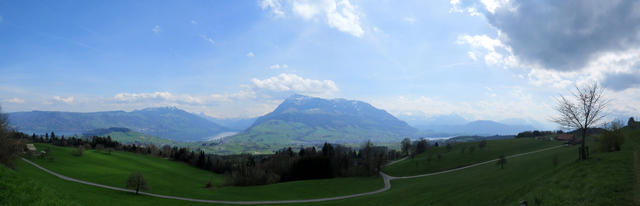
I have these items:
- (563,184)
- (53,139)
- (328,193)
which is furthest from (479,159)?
(53,139)

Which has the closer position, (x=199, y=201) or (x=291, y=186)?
(x=199, y=201)

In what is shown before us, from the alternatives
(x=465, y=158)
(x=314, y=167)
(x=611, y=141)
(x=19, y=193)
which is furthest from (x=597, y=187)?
(x=465, y=158)

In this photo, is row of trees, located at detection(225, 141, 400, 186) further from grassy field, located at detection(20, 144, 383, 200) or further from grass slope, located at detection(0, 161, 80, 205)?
grass slope, located at detection(0, 161, 80, 205)

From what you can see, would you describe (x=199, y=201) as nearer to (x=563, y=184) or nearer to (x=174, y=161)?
(x=563, y=184)

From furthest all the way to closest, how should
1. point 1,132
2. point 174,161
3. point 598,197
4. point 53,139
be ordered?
point 53,139 → point 174,161 → point 1,132 → point 598,197

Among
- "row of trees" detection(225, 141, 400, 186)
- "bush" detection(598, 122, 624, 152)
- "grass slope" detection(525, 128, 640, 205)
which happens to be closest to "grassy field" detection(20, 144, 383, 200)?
"row of trees" detection(225, 141, 400, 186)

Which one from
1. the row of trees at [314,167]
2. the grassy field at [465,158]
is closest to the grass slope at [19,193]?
the row of trees at [314,167]

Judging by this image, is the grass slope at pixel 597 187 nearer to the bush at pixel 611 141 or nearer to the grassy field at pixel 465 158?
the bush at pixel 611 141

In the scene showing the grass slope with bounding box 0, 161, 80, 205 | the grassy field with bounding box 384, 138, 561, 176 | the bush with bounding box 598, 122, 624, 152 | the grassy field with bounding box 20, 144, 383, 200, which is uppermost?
the bush with bounding box 598, 122, 624, 152

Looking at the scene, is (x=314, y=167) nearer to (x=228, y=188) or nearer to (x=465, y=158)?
(x=228, y=188)

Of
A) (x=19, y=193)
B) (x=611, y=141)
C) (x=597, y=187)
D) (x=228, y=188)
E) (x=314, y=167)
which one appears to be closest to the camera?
(x=19, y=193)

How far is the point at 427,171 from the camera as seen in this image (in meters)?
99.1

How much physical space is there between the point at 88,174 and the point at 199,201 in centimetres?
4359

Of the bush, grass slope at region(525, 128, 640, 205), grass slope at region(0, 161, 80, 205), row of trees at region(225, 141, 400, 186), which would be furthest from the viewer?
row of trees at region(225, 141, 400, 186)
